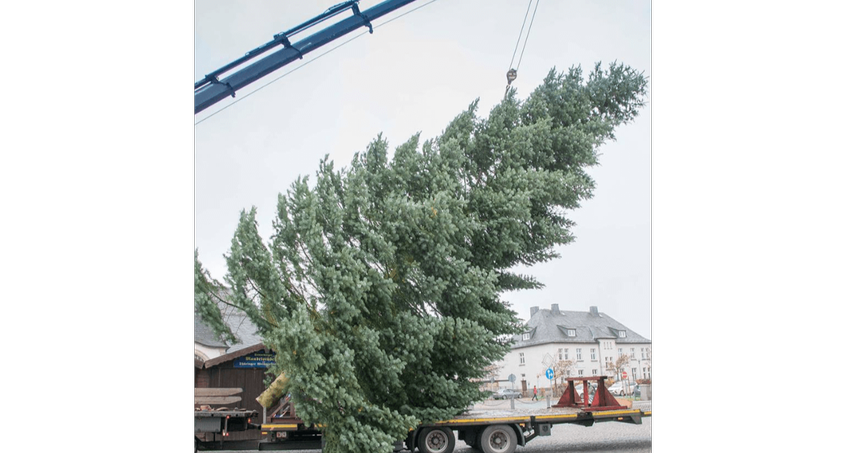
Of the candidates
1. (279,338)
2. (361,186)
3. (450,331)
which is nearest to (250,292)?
(279,338)

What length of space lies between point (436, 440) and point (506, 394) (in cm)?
73

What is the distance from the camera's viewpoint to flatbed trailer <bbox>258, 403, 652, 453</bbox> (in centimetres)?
507

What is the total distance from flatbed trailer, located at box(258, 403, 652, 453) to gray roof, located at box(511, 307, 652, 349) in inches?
24.9

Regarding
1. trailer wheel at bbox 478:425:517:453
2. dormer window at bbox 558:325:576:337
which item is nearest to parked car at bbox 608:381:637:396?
dormer window at bbox 558:325:576:337

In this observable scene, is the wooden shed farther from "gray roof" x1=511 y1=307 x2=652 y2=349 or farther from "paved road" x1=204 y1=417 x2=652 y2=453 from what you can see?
"paved road" x1=204 y1=417 x2=652 y2=453

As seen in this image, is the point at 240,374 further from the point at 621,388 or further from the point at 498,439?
the point at 621,388

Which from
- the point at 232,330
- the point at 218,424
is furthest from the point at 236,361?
the point at 218,424

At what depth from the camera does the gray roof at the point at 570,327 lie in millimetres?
5293

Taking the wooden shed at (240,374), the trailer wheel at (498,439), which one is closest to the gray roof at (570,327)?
the trailer wheel at (498,439)

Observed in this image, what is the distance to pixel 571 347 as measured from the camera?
5387 mm

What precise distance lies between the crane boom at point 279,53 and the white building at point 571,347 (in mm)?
2959

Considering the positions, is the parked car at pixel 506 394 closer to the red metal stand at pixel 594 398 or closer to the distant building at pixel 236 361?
the red metal stand at pixel 594 398
